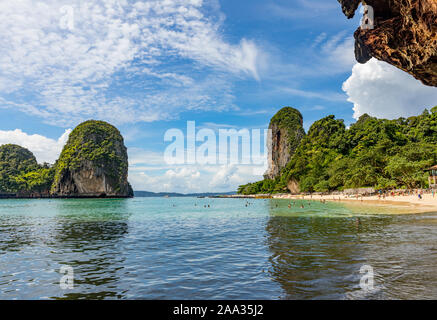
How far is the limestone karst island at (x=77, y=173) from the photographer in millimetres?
172375

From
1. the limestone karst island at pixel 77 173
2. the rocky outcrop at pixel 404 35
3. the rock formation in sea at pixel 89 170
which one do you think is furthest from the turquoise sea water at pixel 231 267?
the limestone karst island at pixel 77 173

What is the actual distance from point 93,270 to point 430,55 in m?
22.7

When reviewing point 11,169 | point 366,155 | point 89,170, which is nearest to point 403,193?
point 366,155

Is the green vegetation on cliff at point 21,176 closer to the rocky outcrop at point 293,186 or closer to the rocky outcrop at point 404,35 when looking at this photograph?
the rocky outcrop at point 293,186

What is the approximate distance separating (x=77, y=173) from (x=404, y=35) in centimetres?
18260

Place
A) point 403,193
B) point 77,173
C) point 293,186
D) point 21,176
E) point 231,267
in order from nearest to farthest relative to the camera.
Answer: point 231,267 < point 403,193 < point 293,186 < point 77,173 < point 21,176

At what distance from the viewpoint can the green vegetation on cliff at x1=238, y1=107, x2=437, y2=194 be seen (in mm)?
59562

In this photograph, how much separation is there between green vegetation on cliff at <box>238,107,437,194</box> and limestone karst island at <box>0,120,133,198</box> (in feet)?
319

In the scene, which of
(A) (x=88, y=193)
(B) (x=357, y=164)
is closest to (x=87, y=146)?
(A) (x=88, y=193)

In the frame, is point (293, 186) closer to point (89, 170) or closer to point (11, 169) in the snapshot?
point (89, 170)

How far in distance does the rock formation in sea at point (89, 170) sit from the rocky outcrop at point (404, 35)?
6870 inches

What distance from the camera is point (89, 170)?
173m

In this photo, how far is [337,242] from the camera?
1516 cm

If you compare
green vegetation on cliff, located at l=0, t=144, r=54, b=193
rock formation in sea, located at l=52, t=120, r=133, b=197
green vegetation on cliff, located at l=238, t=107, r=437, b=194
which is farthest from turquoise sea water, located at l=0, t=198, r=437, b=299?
green vegetation on cliff, located at l=0, t=144, r=54, b=193
